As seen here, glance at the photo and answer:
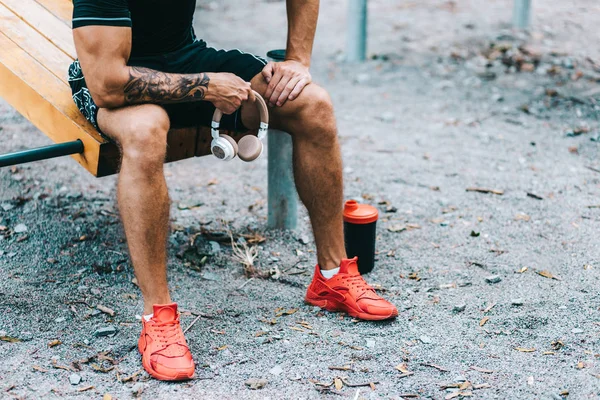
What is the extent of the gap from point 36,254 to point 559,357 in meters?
2.36

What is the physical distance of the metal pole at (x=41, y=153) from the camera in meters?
2.75

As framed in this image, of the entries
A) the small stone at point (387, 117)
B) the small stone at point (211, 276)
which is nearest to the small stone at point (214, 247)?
the small stone at point (211, 276)

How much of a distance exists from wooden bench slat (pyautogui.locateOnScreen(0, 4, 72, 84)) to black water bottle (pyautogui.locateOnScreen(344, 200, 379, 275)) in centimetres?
138

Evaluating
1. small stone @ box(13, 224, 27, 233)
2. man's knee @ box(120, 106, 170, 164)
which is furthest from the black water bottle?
small stone @ box(13, 224, 27, 233)

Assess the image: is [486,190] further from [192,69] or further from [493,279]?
[192,69]

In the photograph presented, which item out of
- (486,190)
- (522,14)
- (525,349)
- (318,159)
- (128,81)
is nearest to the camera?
(128,81)

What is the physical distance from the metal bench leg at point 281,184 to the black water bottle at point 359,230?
14.9 inches

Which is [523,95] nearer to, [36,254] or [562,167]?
[562,167]

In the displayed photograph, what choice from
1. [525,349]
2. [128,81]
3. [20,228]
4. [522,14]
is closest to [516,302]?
[525,349]

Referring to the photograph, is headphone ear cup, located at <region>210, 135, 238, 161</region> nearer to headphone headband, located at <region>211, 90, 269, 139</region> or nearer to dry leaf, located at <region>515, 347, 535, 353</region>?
headphone headband, located at <region>211, 90, 269, 139</region>

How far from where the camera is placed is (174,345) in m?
2.64

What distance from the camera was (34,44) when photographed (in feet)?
11.1

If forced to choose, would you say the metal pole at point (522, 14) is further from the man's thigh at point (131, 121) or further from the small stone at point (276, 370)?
the small stone at point (276, 370)

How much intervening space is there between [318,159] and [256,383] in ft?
3.07
